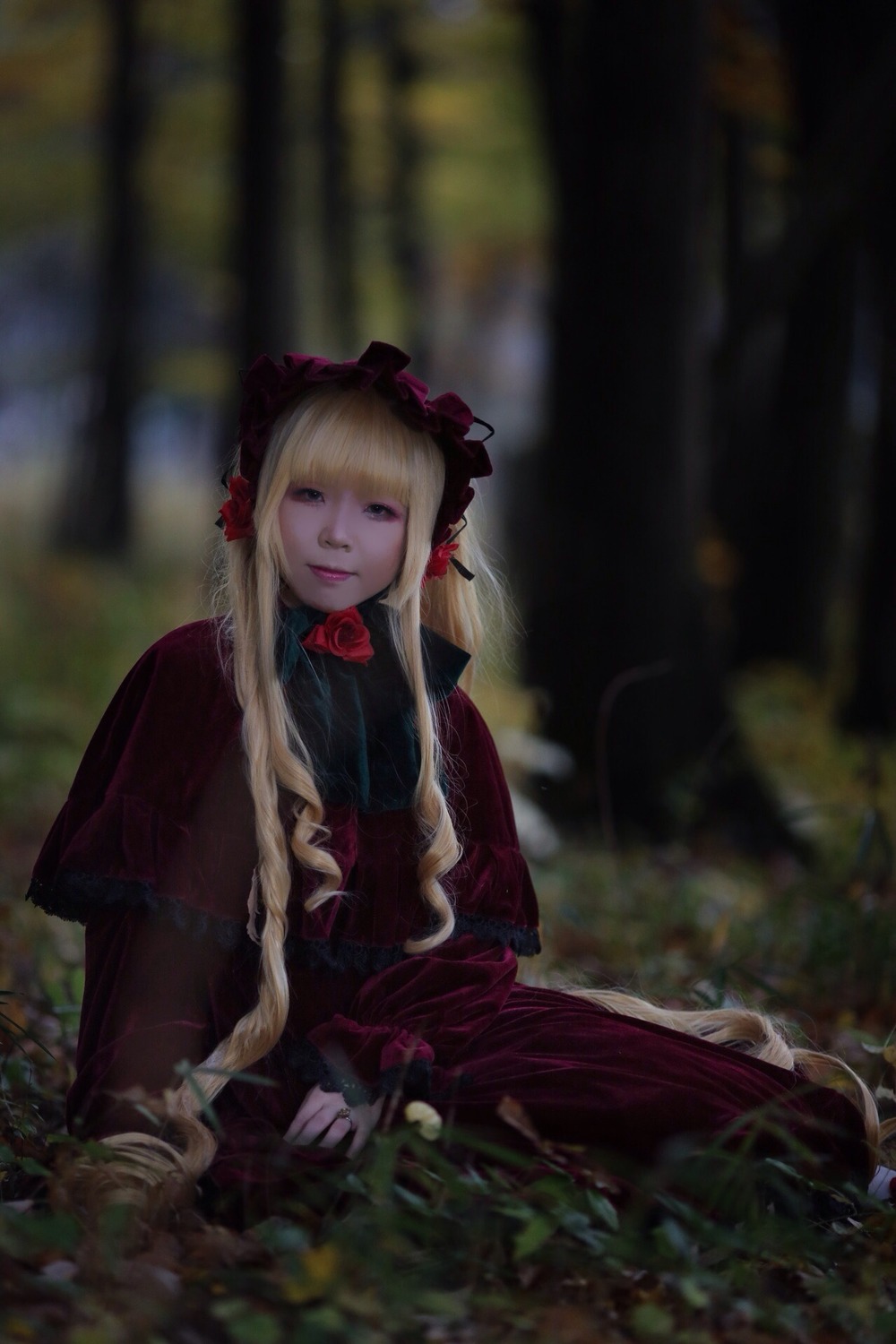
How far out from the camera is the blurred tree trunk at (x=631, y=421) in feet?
22.7

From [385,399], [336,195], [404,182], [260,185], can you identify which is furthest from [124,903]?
[404,182]

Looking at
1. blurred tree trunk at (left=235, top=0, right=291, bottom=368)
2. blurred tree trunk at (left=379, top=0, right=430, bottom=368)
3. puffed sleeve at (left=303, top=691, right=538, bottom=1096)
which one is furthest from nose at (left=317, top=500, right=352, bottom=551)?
blurred tree trunk at (left=379, top=0, right=430, bottom=368)

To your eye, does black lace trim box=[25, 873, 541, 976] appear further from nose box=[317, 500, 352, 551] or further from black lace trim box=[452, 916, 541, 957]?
nose box=[317, 500, 352, 551]

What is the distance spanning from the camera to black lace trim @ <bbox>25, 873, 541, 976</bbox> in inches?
104

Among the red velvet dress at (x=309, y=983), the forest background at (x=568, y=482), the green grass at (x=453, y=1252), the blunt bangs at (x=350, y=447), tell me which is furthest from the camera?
the blunt bangs at (x=350, y=447)

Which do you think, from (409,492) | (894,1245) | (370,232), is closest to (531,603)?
(409,492)

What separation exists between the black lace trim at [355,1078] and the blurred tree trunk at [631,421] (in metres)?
4.16

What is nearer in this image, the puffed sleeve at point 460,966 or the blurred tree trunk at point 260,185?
the puffed sleeve at point 460,966

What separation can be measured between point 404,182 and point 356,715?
50.8 feet

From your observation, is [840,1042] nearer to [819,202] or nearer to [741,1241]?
[741,1241]

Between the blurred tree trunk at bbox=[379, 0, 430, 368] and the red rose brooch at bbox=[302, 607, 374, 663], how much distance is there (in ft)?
45.7

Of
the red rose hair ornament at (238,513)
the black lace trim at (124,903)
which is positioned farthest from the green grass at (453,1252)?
the red rose hair ornament at (238,513)

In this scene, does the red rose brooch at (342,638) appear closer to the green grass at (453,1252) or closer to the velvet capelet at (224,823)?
the velvet capelet at (224,823)

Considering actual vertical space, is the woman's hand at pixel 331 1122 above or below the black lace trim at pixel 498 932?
below
